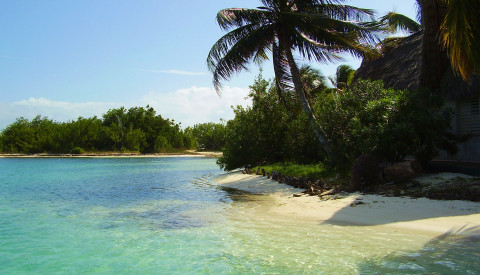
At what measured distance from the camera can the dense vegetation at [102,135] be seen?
66188 mm

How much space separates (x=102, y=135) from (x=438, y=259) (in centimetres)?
7074

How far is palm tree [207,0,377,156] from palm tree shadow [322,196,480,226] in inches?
208

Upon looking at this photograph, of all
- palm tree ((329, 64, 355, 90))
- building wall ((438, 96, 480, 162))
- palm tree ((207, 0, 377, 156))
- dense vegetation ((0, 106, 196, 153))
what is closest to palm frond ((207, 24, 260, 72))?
palm tree ((207, 0, 377, 156))

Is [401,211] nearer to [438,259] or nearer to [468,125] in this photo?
[438,259]

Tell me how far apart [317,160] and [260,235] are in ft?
36.2

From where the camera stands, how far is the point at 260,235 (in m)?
7.38

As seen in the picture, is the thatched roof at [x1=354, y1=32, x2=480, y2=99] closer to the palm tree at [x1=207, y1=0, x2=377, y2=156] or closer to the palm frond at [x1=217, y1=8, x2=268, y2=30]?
the palm tree at [x1=207, y1=0, x2=377, y2=156]

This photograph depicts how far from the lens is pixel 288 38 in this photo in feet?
49.1

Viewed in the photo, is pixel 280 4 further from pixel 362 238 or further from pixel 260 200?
pixel 362 238

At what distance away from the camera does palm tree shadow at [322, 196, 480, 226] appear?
24.5ft

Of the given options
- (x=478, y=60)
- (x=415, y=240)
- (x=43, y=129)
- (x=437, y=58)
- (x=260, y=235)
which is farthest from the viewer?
(x=43, y=129)

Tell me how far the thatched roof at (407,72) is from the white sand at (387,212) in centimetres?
526

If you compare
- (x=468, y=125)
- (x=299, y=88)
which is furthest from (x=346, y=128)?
(x=468, y=125)

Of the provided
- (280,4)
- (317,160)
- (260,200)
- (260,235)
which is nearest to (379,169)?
(260,200)
